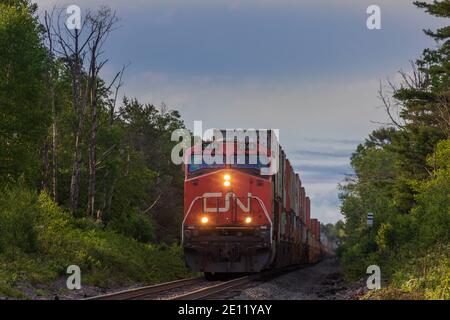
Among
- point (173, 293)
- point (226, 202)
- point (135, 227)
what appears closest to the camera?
point (173, 293)

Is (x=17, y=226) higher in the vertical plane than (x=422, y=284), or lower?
higher

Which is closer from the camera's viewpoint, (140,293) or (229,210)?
(140,293)

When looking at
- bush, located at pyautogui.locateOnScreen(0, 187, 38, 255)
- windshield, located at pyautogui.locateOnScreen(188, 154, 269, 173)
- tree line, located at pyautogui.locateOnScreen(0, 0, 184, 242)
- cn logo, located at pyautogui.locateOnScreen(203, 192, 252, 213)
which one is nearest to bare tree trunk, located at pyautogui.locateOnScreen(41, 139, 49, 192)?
tree line, located at pyautogui.locateOnScreen(0, 0, 184, 242)

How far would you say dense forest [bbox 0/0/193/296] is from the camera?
2211cm

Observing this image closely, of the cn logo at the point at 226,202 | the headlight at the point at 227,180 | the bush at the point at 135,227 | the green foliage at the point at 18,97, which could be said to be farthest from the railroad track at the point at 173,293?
the bush at the point at 135,227

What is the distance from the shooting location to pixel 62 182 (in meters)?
41.9

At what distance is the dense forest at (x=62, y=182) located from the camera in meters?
22.1

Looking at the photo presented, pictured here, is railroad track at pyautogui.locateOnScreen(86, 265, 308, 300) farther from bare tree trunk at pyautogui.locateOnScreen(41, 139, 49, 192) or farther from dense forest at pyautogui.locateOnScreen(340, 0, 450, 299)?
bare tree trunk at pyautogui.locateOnScreen(41, 139, 49, 192)

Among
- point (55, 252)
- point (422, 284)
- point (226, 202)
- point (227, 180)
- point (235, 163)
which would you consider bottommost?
point (422, 284)

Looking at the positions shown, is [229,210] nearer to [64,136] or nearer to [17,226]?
[17,226]

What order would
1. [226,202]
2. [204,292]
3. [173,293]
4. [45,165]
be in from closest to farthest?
[204,292]
[173,293]
[226,202]
[45,165]

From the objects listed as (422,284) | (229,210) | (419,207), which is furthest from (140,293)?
(419,207)

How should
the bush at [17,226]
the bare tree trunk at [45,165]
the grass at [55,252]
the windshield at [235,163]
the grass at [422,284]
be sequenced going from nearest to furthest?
the grass at [422,284], the grass at [55,252], the bush at [17,226], the windshield at [235,163], the bare tree trunk at [45,165]

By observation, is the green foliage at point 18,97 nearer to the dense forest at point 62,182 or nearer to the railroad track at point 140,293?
the dense forest at point 62,182
